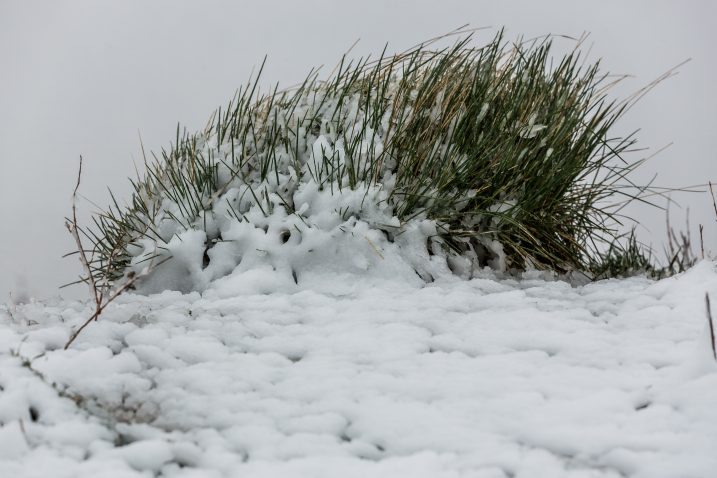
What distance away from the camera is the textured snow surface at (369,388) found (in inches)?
56.4

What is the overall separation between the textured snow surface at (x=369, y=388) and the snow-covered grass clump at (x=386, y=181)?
0.47 meters

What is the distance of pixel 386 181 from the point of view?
2.91 m

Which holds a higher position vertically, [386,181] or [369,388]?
[386,181]

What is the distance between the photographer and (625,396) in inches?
64.7

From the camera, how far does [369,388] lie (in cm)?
173

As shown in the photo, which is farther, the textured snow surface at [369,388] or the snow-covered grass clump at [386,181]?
the snow-covered grass clump at [386,181]

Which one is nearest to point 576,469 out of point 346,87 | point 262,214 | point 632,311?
point 632,311

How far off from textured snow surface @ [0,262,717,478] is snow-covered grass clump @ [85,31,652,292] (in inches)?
18.3

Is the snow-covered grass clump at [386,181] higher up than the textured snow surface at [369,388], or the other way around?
the snow-covered grass clump at [386,181]

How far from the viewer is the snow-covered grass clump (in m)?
2.81

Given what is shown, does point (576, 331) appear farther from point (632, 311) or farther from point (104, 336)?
point (104, 336)

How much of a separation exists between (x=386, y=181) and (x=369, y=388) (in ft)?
4.41

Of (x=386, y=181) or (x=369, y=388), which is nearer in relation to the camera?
(x=369, y=388)

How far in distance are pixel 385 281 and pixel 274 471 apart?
4.22ft
